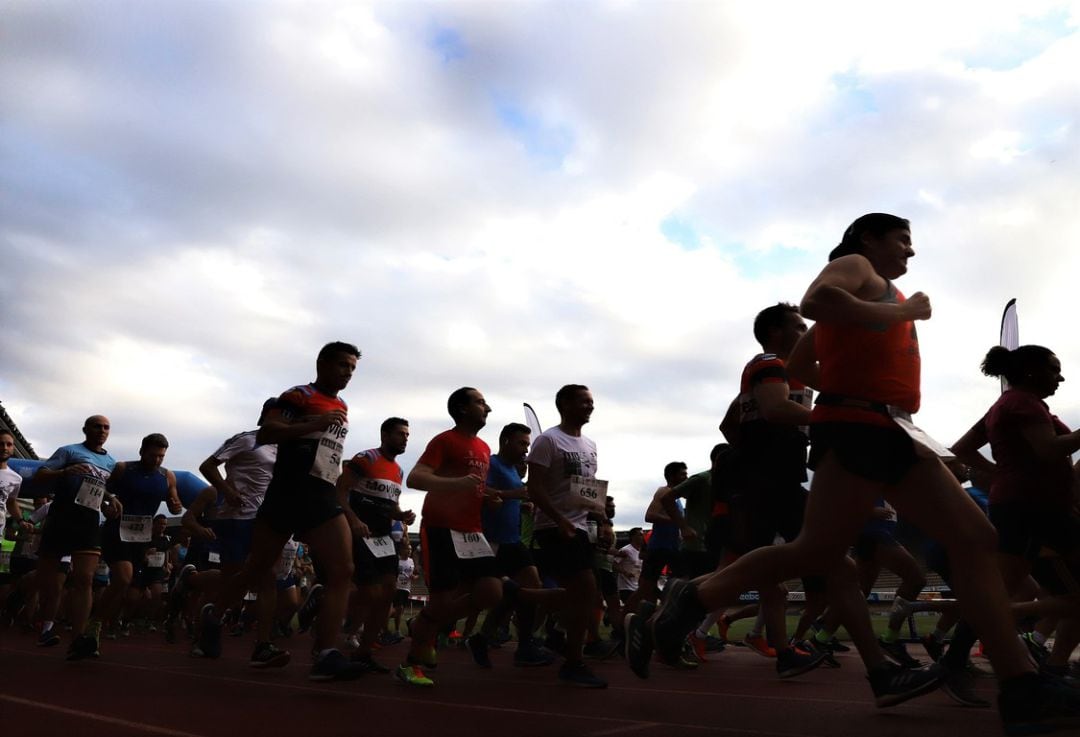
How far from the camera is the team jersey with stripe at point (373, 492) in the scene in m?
8.01

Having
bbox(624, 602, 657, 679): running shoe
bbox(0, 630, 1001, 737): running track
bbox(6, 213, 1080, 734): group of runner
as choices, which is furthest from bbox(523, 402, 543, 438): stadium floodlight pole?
bbox(624, 602, 657, 679): running shoe

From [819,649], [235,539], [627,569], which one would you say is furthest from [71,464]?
[627,569]

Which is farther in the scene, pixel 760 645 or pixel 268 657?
pixel 760 645

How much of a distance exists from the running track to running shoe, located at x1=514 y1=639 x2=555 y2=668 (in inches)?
24.0

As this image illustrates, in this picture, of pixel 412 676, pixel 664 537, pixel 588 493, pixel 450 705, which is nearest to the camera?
pixel 450 705

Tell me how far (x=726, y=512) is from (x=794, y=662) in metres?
Result: 2.01

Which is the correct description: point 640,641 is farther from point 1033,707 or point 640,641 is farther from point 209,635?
point 209,635

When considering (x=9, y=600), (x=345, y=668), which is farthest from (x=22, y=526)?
(x=345, y=668)

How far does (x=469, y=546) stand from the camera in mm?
6027

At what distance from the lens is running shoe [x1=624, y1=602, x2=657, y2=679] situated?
3891 millimetres

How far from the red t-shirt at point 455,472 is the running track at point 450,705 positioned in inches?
38.3

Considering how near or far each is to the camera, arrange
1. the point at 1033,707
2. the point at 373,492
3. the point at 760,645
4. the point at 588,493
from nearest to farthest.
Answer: the point at 1033,707
the point at 588,493
the point at 760,645
the point at 373,492

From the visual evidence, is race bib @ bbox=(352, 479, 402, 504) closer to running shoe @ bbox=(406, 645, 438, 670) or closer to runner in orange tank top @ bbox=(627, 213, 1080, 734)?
running shoe @ bbox=(406, 645, 438, 670)

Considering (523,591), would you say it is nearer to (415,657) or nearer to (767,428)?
(415,657)
